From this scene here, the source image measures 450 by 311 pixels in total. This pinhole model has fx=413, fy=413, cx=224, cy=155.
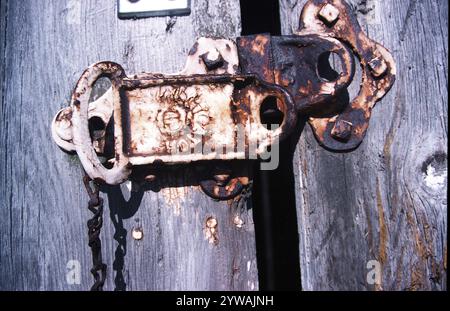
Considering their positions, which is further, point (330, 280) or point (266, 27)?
point (266, 27)

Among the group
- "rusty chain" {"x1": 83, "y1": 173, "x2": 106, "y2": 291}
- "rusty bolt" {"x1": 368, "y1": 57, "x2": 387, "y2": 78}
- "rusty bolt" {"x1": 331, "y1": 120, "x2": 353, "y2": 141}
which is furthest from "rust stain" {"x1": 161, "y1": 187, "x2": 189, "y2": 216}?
"rusty bolt" {"x1": 368, "y1": 57, "x2": 387, "y2": 78}

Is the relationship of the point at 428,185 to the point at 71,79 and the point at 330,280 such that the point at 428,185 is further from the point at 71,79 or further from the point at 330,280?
the point at 71,79

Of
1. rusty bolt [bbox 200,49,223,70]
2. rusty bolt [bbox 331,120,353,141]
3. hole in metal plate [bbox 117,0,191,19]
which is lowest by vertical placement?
rusty bolt [bbox 331,120,353,141]

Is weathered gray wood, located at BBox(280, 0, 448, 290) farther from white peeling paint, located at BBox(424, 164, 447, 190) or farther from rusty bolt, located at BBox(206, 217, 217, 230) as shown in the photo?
rusty bolt, located at BBox(206, 217, 217, 230)

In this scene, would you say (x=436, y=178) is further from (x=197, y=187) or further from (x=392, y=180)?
(x=197, y=187)

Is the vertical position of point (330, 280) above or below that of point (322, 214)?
below

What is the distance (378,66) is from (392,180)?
183 mm

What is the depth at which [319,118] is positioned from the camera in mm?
660

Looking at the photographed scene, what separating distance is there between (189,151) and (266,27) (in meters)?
0.62

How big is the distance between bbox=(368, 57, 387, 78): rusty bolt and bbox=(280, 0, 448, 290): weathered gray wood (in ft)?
0.10

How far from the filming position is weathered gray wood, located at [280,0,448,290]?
2.14ft

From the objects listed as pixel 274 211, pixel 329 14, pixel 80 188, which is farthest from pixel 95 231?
pixel 274 211
